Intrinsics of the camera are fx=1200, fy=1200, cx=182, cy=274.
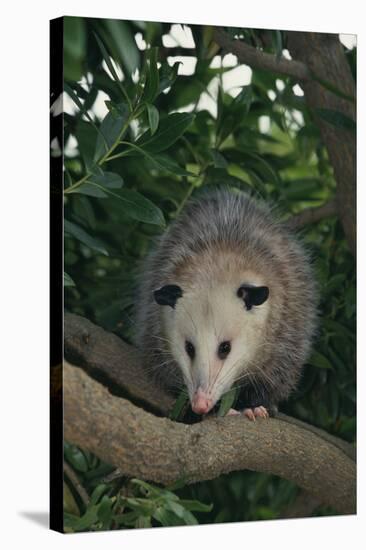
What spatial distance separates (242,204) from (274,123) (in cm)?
47

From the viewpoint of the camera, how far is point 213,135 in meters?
5.49

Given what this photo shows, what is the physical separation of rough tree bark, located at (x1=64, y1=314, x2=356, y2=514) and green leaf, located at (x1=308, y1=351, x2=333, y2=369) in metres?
0.29

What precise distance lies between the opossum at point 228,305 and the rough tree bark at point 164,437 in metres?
0.11

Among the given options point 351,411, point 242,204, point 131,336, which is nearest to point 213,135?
point 242,204

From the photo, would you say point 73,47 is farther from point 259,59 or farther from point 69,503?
point 69,503

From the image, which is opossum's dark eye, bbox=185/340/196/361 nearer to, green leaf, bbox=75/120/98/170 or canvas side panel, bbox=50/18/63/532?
canvas side panel, bbox=50/18/63/532

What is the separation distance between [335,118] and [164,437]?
6.15ft

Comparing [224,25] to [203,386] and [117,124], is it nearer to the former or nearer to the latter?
[117,124]

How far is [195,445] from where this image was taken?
16.3 feet

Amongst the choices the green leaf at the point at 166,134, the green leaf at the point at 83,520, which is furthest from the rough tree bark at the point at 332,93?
the green leaf at the point at 83,520

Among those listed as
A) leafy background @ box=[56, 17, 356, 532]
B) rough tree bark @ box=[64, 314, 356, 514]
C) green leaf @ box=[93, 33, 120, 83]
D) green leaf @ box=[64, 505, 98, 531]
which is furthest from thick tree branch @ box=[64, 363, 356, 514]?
green leaf @ box=[93, 33, 120, 83]

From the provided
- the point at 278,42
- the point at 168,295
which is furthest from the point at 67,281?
the point at 278,42

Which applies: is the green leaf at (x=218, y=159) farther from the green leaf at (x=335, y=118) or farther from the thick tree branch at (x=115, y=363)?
the thick tree branch at (x=115, y=363)

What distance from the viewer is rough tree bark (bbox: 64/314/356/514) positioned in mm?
4633
